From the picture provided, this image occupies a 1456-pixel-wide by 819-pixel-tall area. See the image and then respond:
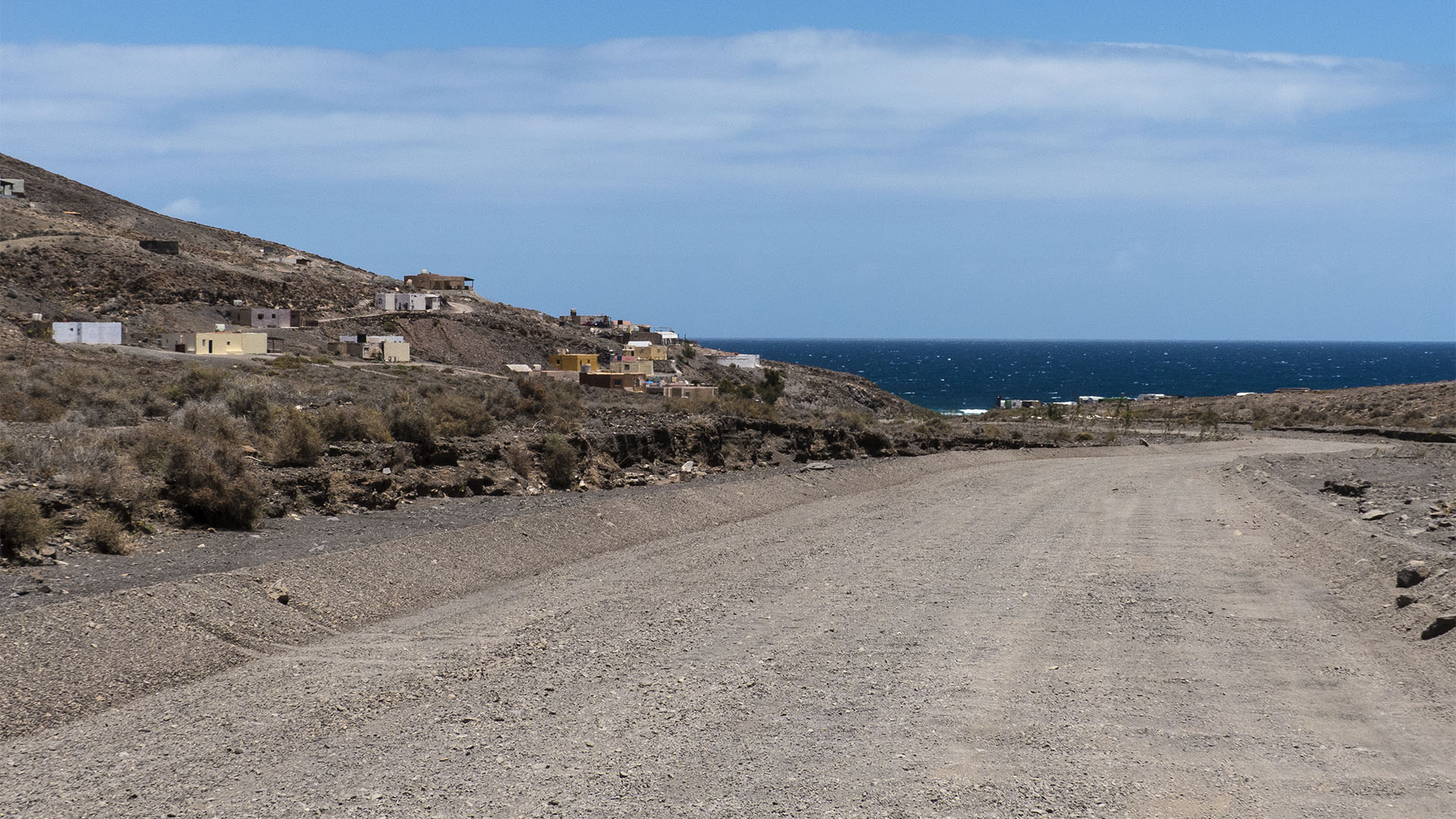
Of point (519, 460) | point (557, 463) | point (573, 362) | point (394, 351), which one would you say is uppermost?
point (394, 351)

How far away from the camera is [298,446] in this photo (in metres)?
20.1

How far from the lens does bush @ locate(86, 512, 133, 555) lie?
13.8 m

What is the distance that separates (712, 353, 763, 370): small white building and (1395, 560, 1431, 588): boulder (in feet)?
268

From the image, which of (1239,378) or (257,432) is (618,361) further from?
(1239,378)

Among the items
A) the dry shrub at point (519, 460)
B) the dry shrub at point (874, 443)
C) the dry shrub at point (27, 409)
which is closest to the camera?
the dry shrub at point (27, 409)

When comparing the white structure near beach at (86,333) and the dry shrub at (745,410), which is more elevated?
the white structure near beach at (86,333)

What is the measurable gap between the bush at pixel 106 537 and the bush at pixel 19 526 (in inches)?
25.8

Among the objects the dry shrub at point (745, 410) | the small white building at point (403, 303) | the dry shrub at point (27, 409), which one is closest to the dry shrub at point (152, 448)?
the dry shrub at point (27, 409)

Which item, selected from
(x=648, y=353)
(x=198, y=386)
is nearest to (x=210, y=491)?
(x=198, y=386)

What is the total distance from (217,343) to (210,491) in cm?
4618

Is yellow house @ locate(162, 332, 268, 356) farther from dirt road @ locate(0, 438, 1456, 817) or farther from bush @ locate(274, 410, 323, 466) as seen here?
dirt road @ locate(0, 438, 1456, 817)

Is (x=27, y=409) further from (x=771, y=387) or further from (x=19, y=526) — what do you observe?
(x=771, y=387)

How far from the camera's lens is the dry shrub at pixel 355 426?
22.9 m

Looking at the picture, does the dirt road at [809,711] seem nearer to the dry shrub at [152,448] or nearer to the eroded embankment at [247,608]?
the eroded embankment at [247,608]
